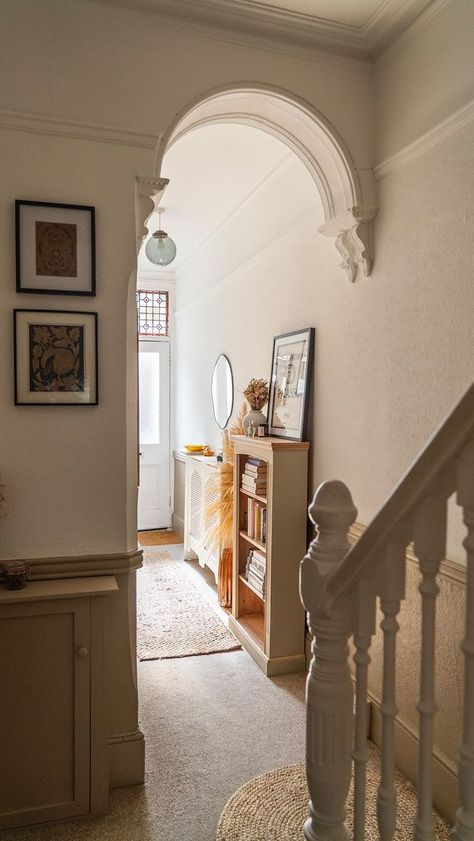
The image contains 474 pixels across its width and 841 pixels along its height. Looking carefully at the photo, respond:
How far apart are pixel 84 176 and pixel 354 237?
3.86 feet

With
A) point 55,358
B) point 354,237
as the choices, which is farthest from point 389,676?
point 354,237

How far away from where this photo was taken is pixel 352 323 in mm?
2785

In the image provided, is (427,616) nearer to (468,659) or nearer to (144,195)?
(468,659)

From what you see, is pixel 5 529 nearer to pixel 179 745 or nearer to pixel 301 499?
pixel 179 745

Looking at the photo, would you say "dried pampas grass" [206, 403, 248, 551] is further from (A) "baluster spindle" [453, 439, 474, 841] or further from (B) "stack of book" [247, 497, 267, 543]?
(A) "baluster spindle" [453, 439, 474, 841]

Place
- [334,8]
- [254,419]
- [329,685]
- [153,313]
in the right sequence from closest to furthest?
[329,685], [334,8], [254,419], [153,313]

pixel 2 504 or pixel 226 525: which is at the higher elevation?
pixel 2 504

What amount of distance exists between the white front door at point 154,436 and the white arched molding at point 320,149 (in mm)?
4180

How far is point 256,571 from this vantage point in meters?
3.46

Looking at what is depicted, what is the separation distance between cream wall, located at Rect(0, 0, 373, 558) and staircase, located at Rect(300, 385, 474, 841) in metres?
1.26

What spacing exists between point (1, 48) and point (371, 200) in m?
1.54

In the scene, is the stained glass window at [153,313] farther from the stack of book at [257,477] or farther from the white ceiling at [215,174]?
the stack of book at [257,477]

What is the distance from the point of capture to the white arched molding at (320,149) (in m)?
2.49

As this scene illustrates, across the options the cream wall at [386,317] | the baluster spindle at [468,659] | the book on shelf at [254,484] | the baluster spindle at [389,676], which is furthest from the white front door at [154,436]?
the baluster spindle at [468,659]
